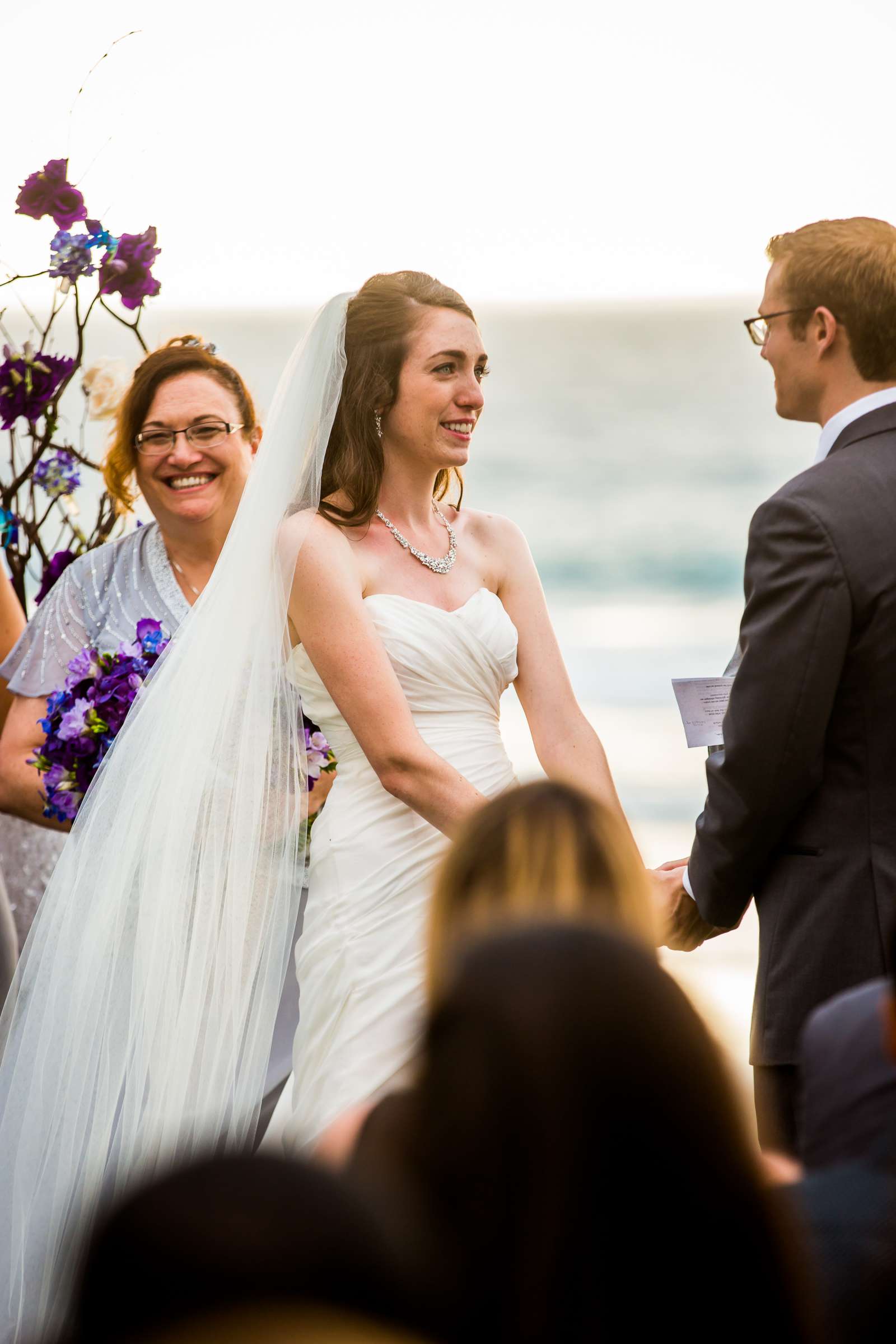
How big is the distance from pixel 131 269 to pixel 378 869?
5.63ft

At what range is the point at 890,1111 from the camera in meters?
1.25

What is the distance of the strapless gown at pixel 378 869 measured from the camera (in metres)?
2.81

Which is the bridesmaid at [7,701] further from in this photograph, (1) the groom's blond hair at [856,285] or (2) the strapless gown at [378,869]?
(1) the groom's blond hair at [856,285]

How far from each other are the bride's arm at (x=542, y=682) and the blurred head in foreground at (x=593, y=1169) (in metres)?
2.16

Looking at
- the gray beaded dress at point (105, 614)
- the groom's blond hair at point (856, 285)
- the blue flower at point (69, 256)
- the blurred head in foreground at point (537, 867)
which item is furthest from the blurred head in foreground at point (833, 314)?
the blue flower at point (69, 256)

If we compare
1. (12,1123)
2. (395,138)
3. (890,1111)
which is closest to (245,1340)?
(890,1111)

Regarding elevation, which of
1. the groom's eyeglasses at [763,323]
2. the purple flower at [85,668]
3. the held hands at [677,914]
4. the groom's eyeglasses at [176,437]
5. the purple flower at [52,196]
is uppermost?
the purple flower at [52,196]

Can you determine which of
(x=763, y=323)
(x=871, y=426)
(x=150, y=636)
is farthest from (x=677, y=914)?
(x=150, y=636)

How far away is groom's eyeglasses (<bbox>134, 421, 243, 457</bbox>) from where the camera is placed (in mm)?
3557

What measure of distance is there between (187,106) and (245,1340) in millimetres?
9320

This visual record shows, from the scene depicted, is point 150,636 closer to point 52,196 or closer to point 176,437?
point 176,437

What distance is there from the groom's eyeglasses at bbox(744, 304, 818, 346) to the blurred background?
2.21 m

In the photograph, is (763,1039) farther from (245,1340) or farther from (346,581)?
(245,1340)

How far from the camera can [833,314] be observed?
2537 mm
